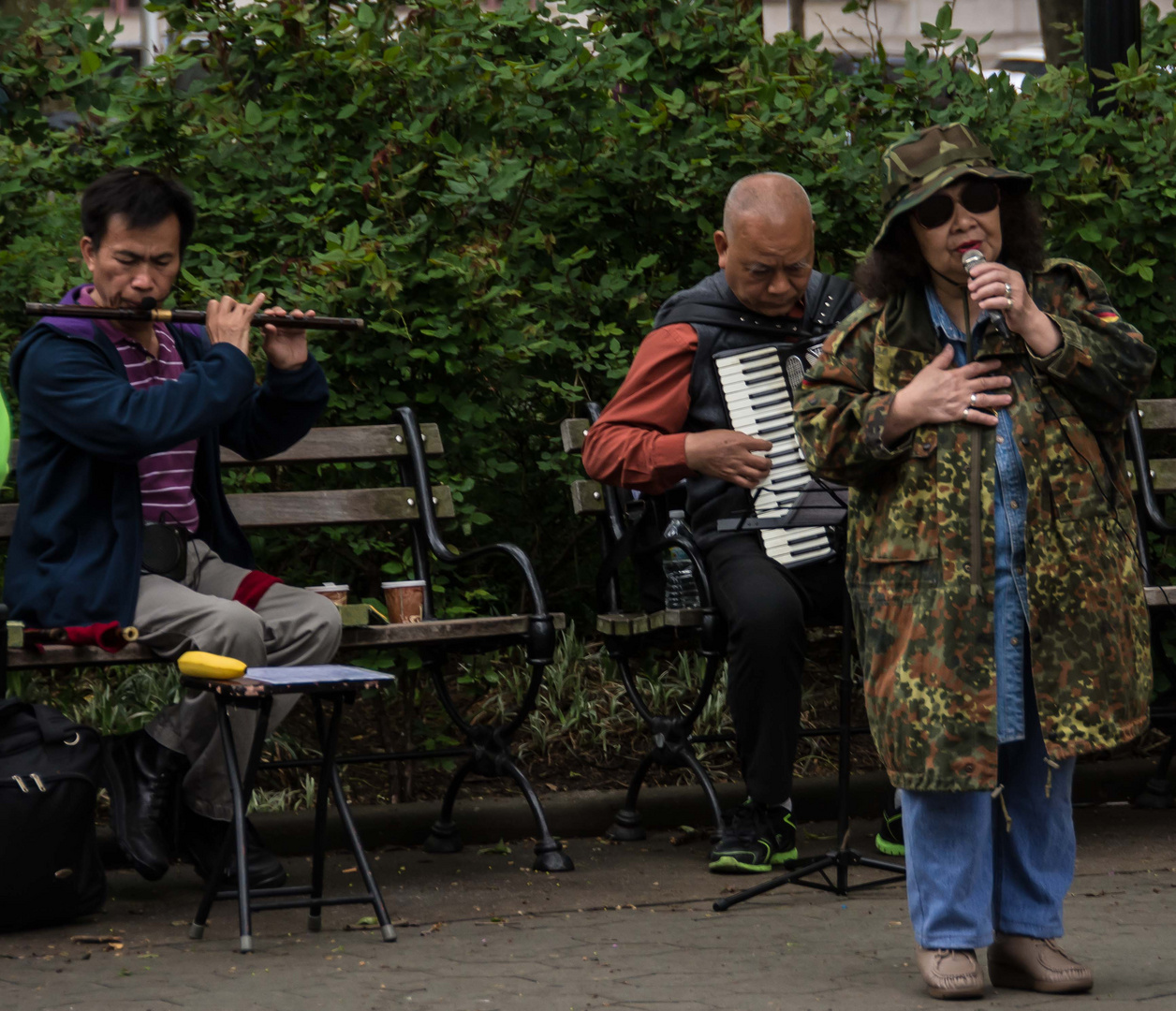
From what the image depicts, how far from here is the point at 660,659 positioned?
258 inches

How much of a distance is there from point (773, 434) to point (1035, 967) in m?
1.98

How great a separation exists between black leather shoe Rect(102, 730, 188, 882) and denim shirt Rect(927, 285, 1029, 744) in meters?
2.30

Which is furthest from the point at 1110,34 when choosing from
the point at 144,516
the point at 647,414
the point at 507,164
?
the point at 144,516

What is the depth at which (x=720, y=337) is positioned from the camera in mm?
5391

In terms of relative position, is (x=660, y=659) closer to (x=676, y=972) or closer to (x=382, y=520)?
(x=382, y=520)

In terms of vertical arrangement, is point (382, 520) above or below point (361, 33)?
below

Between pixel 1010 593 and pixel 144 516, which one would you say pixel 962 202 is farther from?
pixel 144 516

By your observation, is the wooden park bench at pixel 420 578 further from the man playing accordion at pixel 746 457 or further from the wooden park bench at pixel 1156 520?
the wooden park bench at pixel 1156 520

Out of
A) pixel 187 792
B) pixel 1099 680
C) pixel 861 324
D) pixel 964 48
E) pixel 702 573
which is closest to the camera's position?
pixel 1099 680

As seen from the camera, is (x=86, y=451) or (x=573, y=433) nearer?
(x=86, y=451)

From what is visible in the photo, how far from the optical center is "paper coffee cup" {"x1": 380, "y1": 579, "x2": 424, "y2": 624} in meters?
5.24

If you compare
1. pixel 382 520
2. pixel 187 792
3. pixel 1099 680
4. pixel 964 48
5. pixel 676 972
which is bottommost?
pixel 676 972

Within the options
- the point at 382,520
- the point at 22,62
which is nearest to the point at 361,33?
the point at 22,62

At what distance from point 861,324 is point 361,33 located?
2851mm
